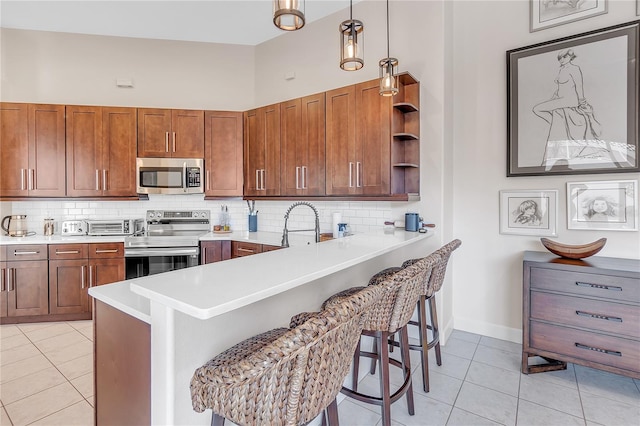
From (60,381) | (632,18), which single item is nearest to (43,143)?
(60,381)

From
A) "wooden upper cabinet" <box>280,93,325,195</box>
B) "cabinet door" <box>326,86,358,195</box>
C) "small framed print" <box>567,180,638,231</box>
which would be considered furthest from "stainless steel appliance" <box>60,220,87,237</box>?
"small framed print" <box>567,180,638,231</box>

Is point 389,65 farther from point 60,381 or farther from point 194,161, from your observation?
point 60,381

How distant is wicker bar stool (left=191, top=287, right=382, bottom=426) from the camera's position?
81 cm

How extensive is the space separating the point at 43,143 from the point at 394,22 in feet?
13.1

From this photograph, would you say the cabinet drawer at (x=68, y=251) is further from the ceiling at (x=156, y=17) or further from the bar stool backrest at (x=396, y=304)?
the bar stool backrest at (x=396, y=304)

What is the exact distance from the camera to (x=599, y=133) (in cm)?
255

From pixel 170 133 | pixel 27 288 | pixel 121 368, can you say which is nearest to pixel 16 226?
pixel 27 288

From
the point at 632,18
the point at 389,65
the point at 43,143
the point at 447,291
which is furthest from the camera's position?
the point at 43,143

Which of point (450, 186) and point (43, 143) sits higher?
point (43, 143)

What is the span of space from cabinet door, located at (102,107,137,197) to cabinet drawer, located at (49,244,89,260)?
26.3 inches

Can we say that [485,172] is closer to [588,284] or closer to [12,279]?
[588,284]

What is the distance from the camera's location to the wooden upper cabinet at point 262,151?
12.3 feet

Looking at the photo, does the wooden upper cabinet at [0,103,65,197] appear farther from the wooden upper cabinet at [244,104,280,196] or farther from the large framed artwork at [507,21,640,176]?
the large framed artwork at [507,21,640,176]

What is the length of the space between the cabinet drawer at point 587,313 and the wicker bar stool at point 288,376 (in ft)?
6.37
